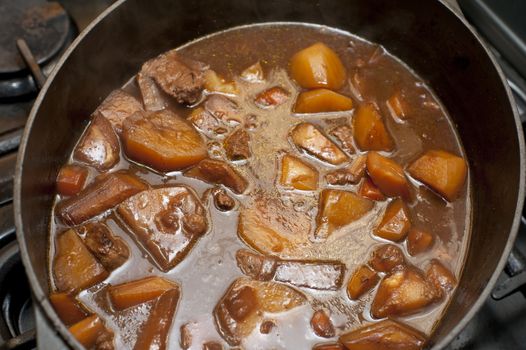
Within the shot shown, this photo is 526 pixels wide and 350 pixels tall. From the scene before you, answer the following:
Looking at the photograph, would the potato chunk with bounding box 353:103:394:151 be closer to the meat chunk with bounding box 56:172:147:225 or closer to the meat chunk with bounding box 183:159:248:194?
the meat chunk with bounding box 183:159:248:194

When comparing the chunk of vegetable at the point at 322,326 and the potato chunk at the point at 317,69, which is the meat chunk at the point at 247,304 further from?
the potato chunk at the point at 317,69

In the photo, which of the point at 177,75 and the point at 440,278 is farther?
the point at 177,75

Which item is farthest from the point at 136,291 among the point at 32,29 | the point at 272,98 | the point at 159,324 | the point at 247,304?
the point at 32,29

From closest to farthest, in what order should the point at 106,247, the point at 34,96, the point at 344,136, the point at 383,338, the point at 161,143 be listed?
the point at 383,338 < the point at 106,247 < the point at 161,143 < the point at 344,136 < the point at 34,96

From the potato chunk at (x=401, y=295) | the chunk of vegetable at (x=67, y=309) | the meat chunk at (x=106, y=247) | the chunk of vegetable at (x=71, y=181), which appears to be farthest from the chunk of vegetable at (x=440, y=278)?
the chunk of vegetable at (x=71, y=181)

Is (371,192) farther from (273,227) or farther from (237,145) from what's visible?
(237,145)

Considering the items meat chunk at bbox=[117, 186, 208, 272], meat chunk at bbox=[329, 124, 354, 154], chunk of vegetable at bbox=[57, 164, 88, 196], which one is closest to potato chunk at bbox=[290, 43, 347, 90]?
meat chunk at bbox=[329, 124, 354, 154]
